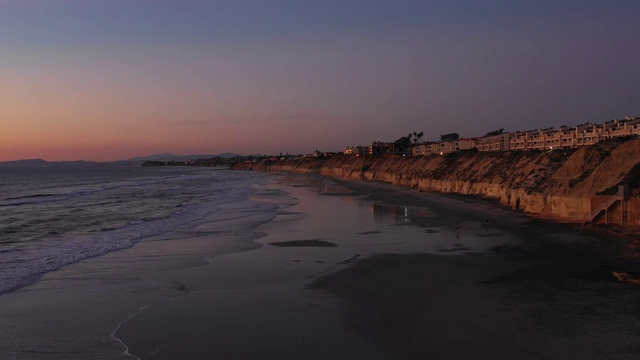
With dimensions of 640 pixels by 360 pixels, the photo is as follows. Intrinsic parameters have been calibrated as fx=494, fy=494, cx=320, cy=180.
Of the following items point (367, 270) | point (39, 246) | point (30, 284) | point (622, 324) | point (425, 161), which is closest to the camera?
point (622, 324)

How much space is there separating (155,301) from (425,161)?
234 feet

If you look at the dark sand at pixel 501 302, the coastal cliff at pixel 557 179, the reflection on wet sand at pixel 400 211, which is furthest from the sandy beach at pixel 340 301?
the reflection on wet sand at pixel 400 211

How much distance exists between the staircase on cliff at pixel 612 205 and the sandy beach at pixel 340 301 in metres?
2.19

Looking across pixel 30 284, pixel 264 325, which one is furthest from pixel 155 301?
pixel 30 284

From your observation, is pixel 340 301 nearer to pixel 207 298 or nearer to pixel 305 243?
pixel 207 298

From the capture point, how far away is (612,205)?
2373 cm

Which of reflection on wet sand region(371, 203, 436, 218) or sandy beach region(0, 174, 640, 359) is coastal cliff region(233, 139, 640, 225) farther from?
reflection on wet sand region(371, 203, 436, 218)

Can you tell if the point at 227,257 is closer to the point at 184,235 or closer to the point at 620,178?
the point at 184,235

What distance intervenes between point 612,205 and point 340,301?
57.3ft

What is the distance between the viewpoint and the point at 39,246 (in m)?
22.7

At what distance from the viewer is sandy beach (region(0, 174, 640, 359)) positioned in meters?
9.59

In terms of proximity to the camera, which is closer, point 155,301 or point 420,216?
point 155,301

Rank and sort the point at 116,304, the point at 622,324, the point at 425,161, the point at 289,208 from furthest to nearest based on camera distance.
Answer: the point at 425,161
the point at 289,208
the point at 116,304
the point at 622,324

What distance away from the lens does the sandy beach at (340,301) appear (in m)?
9.59
